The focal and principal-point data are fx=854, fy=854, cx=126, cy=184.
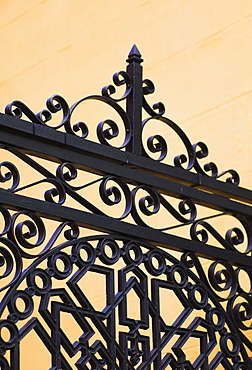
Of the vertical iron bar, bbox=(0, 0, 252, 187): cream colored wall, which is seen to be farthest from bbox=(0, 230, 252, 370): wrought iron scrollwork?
bbox=(0, 0, 252, 187): cream colored wall

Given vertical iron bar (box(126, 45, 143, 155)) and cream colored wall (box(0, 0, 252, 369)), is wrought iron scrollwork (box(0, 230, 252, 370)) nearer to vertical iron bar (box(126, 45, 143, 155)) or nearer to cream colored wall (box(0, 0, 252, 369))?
vertical iron bar (box(126, 45, 143, 155))

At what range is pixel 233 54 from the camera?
156 inches

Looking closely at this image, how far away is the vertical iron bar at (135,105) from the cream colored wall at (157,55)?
112cm

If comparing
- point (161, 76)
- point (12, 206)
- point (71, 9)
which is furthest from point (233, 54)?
point (12, 206)

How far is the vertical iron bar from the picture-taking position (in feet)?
8.99

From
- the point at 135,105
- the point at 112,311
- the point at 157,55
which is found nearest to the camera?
the point at 112,311

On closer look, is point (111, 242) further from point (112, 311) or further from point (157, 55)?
point (157, 55)

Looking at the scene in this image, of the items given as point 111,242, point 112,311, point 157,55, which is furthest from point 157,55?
point 112,311

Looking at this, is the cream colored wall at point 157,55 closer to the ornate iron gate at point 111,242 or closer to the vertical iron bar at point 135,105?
the ornate iron gate at point 111,242

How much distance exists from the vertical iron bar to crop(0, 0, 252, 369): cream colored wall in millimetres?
1123

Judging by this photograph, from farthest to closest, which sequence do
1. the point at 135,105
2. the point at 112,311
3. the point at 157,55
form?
the point at 157,55
the point at 135,105
the point at 112,311

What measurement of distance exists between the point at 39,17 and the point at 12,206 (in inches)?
112

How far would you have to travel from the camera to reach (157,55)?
14.1ft

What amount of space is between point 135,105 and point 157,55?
1.58 m
